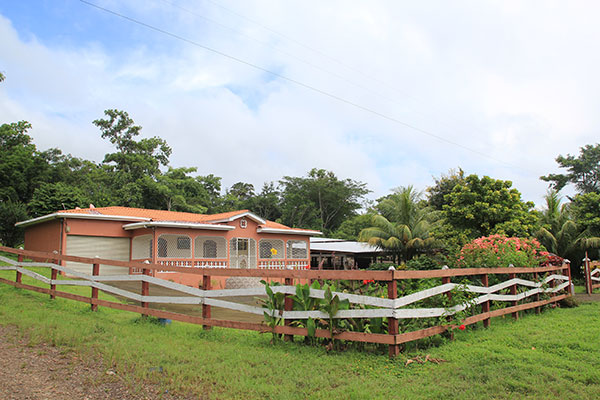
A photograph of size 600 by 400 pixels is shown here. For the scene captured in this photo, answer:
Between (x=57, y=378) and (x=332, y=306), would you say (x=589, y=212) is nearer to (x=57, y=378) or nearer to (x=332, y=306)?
(x=332, y=306)

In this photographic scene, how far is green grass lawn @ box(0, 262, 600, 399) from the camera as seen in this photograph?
423 cm

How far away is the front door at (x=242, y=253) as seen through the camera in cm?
2184

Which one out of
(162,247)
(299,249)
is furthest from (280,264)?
(162,247)

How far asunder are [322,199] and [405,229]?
22.0 meters

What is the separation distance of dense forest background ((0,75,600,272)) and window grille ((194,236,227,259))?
8382mm

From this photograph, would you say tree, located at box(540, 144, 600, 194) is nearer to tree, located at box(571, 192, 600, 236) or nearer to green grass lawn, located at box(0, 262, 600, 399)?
tree, located at box(571, 192, 600, 236)

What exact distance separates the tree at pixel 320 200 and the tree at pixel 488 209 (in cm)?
2618

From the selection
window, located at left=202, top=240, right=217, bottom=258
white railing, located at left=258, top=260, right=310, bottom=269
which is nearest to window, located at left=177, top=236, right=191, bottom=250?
window, located at left=202, top=240, right=217, bottom=258

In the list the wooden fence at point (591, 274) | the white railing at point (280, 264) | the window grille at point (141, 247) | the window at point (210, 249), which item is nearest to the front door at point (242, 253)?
the white railing at point (280, 264)

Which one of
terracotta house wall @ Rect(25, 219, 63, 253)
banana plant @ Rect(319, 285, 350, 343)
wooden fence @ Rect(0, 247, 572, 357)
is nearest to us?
wooden fence @ Rect(0, 247, 572, 357)

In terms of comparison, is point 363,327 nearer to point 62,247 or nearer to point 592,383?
point 592,383

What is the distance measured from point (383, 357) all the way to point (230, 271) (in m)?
2.67

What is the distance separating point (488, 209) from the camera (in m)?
18.9

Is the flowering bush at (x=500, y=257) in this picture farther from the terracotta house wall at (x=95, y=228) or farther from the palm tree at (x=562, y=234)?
the terracotta house wall at (x=95, y=228)
